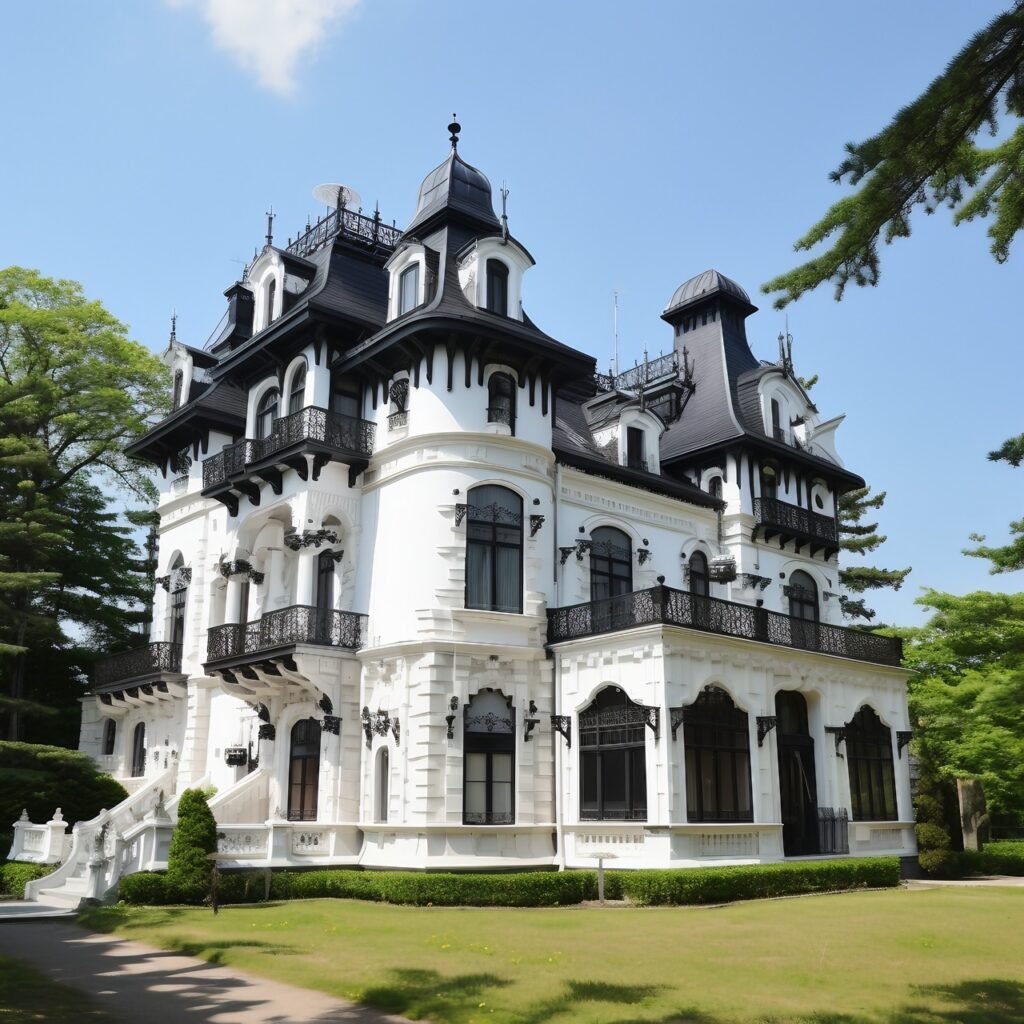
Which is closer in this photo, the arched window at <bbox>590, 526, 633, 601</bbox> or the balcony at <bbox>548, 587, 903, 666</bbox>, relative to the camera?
the balcony at <bbox>548, 587, 903, 666</bbox>

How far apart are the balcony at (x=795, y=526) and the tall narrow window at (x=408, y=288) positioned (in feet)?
38.8

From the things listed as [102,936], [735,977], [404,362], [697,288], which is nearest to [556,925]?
[735,977]

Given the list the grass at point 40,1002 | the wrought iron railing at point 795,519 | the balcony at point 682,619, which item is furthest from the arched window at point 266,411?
the grass at point 40,1002

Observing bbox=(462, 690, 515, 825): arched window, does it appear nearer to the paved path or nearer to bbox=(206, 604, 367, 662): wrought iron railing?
bbox=(206, 604, 367, 662): wrought iron railing

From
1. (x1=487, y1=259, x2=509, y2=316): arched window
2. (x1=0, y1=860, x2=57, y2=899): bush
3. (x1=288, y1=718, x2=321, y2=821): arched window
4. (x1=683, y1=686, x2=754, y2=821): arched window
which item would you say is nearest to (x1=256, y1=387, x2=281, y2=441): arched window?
(x1=487, y1=259, x2=509, y2=316): arched window

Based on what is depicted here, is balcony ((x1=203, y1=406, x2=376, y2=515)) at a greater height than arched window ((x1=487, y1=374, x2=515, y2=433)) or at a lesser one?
lesser

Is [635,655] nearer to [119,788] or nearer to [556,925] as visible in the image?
[556,925]

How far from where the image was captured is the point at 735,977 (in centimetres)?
1180

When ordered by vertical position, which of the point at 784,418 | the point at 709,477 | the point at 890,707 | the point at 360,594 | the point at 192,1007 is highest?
the point at 784,418

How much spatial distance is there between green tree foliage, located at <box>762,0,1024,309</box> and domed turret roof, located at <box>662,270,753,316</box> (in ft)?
90.6

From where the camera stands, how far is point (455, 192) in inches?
1150

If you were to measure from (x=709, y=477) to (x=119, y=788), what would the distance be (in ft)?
62.9

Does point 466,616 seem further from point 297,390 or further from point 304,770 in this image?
point 297,390

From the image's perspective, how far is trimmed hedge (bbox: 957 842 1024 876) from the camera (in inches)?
1173
